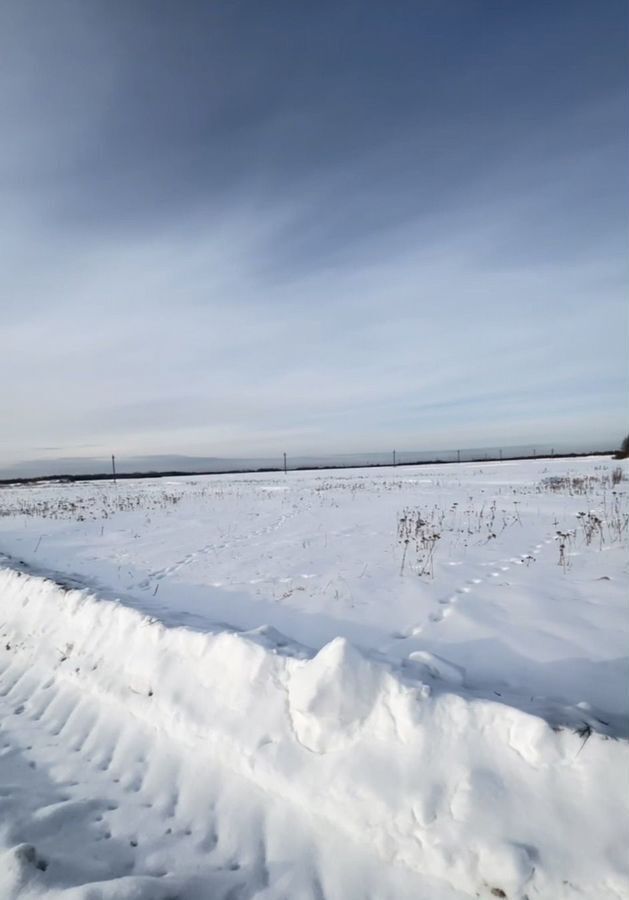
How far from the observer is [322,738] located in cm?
320

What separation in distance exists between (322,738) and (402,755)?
0.59 metres

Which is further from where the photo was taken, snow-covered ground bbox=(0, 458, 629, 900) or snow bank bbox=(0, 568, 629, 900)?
snow-covered ground bbox=(0, 458, 629, 900)

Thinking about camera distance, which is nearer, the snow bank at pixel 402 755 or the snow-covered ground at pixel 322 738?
the snow bank at pixel 402 755

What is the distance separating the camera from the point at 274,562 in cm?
829

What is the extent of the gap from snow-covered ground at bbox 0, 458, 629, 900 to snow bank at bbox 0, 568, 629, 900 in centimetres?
1

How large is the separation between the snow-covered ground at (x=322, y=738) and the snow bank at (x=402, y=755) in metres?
0.01

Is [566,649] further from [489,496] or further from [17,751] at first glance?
[489,496]

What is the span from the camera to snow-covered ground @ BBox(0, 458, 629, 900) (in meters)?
2.42

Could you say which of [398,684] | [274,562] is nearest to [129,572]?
[274,562]

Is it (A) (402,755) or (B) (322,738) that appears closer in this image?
(A) (402,755)

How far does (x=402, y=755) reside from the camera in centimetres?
292

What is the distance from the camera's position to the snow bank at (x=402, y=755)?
2.32 metres

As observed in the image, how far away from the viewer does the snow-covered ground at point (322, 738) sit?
2.42m

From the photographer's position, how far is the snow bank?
232cm
